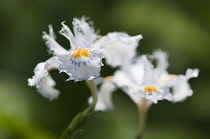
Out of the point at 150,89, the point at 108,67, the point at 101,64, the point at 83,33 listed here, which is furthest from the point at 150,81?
the point at 108,67

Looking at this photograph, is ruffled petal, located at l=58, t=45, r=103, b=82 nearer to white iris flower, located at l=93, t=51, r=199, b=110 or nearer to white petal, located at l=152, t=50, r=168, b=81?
white iris flower, located at l=93, t=51, r=199, b=110

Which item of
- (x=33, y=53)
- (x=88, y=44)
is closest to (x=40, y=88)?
(x=88, y=44)

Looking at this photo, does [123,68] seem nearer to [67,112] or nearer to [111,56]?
[111,56]

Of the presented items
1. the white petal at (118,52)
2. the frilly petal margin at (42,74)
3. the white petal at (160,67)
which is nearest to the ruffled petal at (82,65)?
the frilly petal margin at (42,74)

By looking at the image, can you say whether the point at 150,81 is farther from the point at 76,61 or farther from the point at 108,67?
the point at 108,67

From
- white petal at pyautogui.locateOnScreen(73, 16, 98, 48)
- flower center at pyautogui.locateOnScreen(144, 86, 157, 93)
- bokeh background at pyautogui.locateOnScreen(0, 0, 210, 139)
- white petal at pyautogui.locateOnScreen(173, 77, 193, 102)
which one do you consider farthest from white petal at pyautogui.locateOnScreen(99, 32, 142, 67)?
bokeh background at pyautogui.locateOnScreen(0, 0, 210, 139)

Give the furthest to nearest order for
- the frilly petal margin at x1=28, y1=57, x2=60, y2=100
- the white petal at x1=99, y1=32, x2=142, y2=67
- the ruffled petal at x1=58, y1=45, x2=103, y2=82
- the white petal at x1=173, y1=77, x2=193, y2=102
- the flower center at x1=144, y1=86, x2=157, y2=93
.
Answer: the white petal at x1=173, y1=77, x2=193, y2=102 < the white petal at x1=99, y1=32, x2=142, y2=67 < the flower center at x1=144, y1=86, x2=157, y2=93 < the frilly petal margin at x1=28, y1=57, x2=60, y2=100 < the ruffled petal at x1=58, y1=45, x2=103, y2=82
